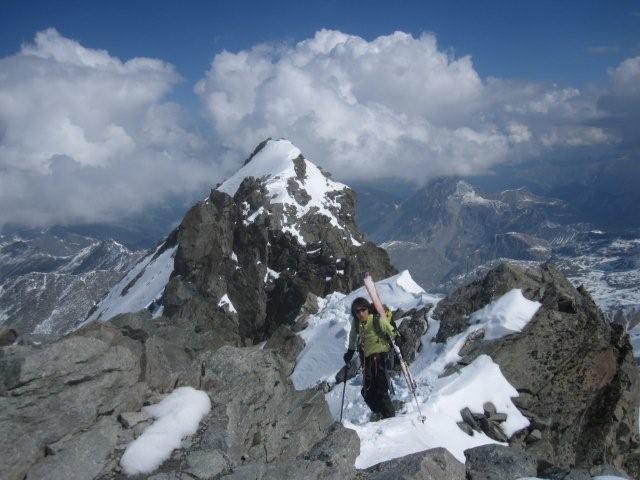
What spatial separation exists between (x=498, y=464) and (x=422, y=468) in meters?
2.44

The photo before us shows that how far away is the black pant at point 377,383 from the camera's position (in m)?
15.3

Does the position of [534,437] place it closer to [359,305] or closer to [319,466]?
[359,305]

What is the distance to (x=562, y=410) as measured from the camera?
848 inches

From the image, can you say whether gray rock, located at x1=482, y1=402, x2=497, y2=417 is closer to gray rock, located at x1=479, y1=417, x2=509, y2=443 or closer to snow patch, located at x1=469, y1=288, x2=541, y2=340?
gray rock, located at x1=479, y1=417, x2=509, y2=443

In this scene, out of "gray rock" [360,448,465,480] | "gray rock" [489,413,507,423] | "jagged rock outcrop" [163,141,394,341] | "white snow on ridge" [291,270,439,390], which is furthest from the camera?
"jagged rock outcrop" [163,141,394,341]

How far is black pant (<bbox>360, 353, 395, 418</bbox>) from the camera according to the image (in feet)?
50.1

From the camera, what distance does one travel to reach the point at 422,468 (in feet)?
34.5

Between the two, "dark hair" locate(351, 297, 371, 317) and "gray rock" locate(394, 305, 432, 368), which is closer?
"dark hair" locate(351, 297, 371, 317)

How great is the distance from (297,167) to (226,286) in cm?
3147

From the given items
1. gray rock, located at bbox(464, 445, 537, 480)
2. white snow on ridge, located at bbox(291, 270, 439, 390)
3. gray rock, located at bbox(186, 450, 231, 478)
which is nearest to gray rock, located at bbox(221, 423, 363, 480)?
gray rock, located at bbox(186, 450, 231, 478)

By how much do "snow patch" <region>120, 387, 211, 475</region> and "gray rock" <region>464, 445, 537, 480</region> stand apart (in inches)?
269

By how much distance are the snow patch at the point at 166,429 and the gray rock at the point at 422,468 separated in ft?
14.8

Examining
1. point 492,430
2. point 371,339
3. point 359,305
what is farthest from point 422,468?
point 492,430

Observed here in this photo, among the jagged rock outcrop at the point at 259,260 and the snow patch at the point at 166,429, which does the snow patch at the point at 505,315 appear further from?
the jagged rock outcrop at the point at 259,260
